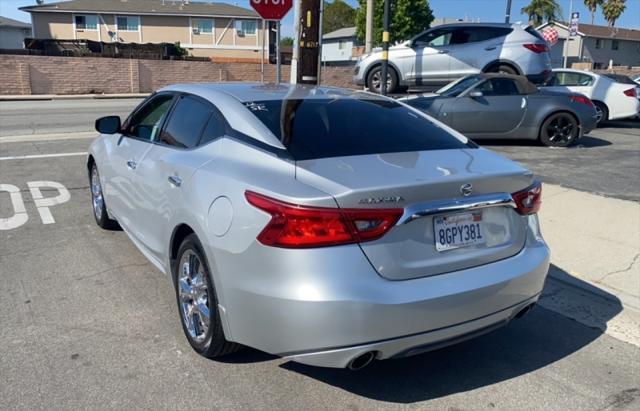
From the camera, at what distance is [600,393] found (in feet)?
11.2

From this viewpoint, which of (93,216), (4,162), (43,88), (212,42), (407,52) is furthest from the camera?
(212,42)

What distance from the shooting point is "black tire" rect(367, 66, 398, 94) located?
14.7 m

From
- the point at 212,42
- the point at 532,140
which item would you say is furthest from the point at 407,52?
the point at 212,42

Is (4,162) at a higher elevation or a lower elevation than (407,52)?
lower

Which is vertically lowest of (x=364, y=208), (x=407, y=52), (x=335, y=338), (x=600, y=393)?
(x=600, y=393)

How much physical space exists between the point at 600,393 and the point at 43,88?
31.6 metres

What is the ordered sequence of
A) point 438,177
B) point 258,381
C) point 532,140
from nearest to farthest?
point 438,177 < point 258,381 < point 532,140

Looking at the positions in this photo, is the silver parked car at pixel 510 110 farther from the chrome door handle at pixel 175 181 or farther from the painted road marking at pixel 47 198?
the chrome door handle at pixel 175 181

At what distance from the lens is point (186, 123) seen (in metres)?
4.23

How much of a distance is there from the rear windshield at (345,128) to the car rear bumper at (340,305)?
700 mm

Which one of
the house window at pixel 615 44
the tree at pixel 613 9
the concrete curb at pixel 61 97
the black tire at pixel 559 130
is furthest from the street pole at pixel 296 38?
the tree at pixel 613 9

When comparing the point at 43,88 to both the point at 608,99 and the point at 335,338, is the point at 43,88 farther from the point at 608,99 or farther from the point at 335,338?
the point at 335,338

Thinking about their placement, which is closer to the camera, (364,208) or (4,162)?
(364,208)

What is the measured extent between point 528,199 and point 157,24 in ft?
172
